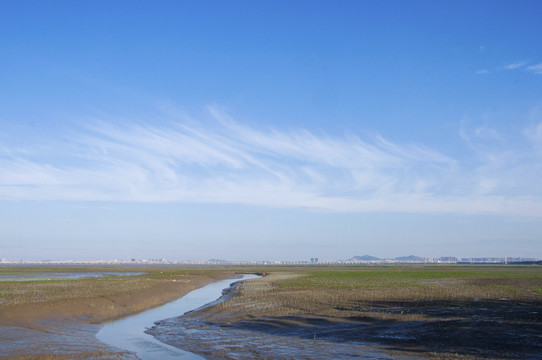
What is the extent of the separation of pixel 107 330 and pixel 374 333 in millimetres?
14372

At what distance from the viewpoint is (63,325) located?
2377 cm

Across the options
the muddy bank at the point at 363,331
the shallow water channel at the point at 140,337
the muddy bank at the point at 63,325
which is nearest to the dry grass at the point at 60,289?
the muddy bank at the point at 63,325

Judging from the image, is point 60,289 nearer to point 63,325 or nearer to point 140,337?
point 63,325

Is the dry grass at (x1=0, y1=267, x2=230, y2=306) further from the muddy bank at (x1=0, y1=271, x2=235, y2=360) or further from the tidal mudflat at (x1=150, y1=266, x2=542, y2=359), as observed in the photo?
the tidal mudflat at (x1=150, y1=266, x2=542, y2=359)

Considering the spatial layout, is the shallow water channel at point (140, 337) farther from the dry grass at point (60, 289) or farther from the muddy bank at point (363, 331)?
the dry grass at point (60, 289)

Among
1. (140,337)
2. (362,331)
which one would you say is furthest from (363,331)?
(140,337)

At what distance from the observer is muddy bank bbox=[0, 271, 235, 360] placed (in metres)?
16.4

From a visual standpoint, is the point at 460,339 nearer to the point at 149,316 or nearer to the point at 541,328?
the point at 541,328

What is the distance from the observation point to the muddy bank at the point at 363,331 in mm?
15477

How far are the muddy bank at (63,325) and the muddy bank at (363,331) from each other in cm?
367

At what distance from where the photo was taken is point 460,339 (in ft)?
54.5

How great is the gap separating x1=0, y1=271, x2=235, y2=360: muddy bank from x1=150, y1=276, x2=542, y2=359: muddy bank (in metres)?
3.67

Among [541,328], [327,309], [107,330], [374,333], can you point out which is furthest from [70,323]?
[541,328]

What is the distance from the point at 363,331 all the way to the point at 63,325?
632 inches
